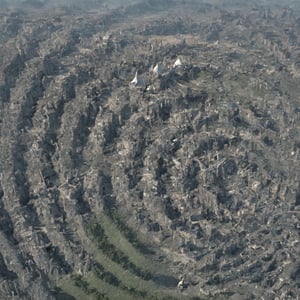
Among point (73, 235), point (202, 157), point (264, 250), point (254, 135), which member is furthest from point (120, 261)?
point (254, 135)

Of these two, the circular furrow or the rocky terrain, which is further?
the circular furrow

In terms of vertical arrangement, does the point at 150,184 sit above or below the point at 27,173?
below

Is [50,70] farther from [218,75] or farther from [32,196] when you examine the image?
[32,196]

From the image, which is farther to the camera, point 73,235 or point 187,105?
point 187,105

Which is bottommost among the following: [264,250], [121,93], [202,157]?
[264,250]

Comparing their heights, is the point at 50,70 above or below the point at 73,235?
above

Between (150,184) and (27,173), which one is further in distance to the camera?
(27,173)

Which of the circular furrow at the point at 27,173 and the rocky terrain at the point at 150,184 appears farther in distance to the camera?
the circular furrow at the point at 27,173

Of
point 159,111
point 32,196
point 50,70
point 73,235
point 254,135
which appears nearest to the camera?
point 73,235
